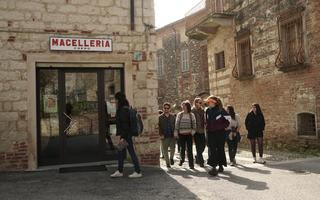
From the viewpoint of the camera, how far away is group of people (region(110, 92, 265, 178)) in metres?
8.13

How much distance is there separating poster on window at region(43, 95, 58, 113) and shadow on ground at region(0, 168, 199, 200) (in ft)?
4.95

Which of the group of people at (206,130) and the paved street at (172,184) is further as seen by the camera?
the group of people at (206,130)

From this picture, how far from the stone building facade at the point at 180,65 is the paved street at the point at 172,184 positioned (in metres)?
17.7

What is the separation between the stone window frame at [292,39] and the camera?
40.9 feet

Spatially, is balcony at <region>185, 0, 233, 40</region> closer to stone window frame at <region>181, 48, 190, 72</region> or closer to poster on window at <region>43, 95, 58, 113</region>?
stone window frame at <region>181, 48, 190, 72</region>

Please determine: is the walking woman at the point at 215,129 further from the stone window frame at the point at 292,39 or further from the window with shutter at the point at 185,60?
the window with shutter at the point at 185,60

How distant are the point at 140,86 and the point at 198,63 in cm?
1875

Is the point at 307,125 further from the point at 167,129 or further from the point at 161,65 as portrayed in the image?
the point at 161,65

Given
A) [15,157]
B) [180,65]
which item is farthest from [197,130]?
[180,65]

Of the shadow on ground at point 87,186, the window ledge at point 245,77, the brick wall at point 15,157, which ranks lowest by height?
the shadow on ground at point 87,186

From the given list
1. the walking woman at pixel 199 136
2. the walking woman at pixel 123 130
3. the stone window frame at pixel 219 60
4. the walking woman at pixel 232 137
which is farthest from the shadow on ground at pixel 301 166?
the stone window frame at pixel 219 60

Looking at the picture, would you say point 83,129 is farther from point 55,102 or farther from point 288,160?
point 288,160

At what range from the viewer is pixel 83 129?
31.2 ft

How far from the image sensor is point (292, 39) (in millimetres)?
13188
